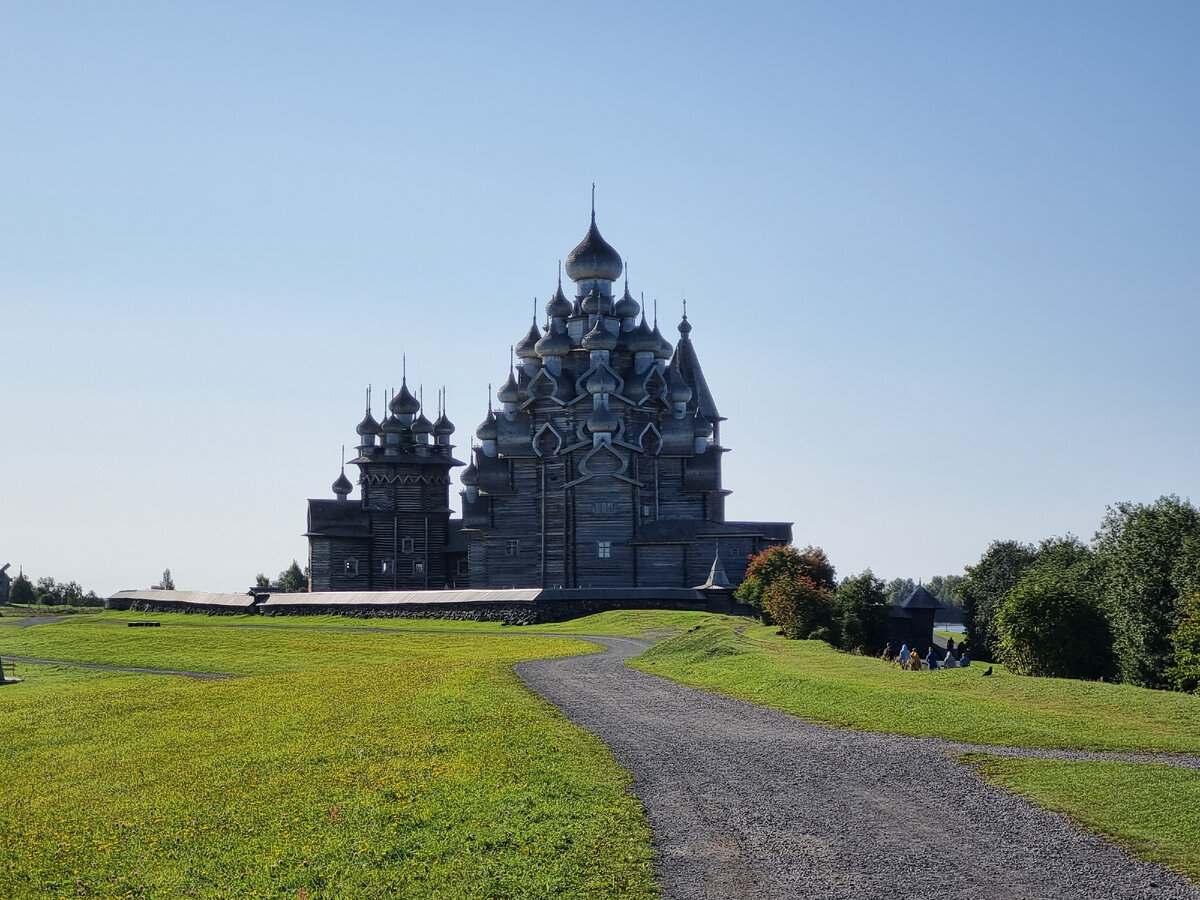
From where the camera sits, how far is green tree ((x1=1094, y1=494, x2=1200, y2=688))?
106ft

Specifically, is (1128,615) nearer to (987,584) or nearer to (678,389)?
(987,584)

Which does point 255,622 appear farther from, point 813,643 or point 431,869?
point 431,869

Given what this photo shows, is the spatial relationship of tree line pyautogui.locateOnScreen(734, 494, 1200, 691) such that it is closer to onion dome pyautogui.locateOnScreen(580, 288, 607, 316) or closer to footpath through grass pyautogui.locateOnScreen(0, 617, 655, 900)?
footpath through grass pyautogui.locateOnScreen(0, 617, 655, 900)

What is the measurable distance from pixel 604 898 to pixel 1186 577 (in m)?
25.2

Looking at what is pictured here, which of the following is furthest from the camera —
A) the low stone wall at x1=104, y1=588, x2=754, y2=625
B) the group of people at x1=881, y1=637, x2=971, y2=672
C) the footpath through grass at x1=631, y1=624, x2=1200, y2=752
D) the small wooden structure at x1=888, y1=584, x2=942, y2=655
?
the small wooden structure at x1=888, y1=584, x2=942, y2=655

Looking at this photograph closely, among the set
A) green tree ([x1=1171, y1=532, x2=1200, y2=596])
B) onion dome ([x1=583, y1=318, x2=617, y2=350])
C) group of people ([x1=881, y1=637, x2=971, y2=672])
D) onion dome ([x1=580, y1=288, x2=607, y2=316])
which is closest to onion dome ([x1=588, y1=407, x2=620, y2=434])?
onion dome ([x1=583, y1=318, x2=617, y2=350])

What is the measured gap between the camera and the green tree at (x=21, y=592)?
105 m

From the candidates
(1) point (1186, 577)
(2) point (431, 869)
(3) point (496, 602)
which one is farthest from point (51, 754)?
(3) point (496, 602)

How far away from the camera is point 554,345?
74.2 m

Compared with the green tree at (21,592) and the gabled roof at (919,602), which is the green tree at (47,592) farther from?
the gabled roof at (919,602)

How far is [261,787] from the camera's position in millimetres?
18031

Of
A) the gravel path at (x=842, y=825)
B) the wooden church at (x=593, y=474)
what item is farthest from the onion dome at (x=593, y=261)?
the gravel path at (x=842, y=825)

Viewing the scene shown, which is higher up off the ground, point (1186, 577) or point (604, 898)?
A: point (1186, 577)

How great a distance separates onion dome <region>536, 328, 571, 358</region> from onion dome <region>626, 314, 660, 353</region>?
3750 millimetres
